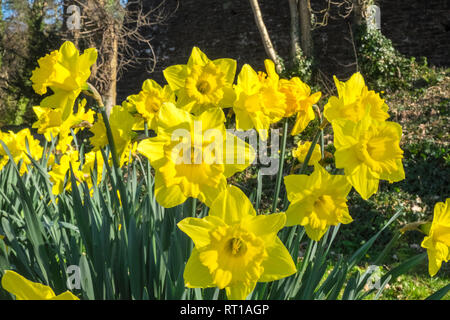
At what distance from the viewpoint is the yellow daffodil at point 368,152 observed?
2.82 feet

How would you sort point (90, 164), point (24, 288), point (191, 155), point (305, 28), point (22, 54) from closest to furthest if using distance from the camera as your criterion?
point (24, 288) < point (191, 155) < point (90, 164) < point (305, 28) < point (22, 54)

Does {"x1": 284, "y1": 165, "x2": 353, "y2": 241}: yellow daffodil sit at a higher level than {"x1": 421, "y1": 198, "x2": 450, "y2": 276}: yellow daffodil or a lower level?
higher

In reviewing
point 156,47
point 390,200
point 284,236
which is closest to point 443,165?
point 390,200

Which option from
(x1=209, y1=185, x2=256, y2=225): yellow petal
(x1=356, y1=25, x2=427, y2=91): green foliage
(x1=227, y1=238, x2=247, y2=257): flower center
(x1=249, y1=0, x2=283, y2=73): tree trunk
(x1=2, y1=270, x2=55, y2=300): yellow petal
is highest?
(x1=249, y1=0, x2=283, y2=73): tree trunk

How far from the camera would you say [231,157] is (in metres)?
0.78

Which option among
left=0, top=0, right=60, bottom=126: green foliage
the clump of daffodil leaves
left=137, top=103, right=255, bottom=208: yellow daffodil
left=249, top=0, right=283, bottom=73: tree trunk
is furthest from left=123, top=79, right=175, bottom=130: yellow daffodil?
left=0, top=0, right=60, bottom=126: green foliage

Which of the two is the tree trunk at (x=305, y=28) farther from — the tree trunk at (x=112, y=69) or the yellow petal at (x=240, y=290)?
the yellow petal at (x=240, y=290)

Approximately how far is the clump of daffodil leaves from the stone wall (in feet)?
19.1

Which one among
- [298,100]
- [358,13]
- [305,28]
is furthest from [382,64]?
[298,100]

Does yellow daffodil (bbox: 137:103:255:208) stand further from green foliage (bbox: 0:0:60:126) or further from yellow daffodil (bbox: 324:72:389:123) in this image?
green foliage (bbox: 0:0:60:126)

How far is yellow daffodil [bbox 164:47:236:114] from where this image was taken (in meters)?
0.93

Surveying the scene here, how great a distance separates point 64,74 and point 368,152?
773 mm

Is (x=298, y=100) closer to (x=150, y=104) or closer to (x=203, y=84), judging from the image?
(x=203, y=84)
